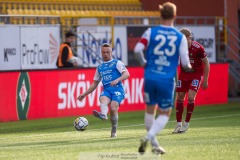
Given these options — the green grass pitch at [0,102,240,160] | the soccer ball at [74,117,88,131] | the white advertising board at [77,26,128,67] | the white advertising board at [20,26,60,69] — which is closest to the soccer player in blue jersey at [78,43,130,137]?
the green grass pitch at [0,102,240,160]

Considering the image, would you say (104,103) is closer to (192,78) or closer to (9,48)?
(192,78)

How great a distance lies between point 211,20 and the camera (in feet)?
113

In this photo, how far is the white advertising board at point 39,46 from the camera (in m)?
26.4

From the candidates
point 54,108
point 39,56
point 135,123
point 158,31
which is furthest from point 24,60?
point 158,31

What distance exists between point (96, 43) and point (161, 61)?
16.7 m

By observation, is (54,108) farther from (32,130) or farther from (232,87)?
(232,87)

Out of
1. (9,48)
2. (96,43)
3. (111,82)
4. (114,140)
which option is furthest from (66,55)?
(114,140)

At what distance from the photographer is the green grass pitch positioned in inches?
502

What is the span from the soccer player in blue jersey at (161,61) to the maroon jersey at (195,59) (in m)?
4.90

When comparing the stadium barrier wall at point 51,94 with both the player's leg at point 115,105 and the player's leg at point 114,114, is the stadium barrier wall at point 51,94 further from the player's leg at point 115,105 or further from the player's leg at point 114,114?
the player's leg at point 114,114

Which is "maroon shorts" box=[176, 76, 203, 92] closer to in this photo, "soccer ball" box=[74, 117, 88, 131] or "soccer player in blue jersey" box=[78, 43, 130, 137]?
"soccer player in blue jersey" box=[78, 43, 130, 137]

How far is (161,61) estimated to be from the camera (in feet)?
40.3

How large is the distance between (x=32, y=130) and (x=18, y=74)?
300cm

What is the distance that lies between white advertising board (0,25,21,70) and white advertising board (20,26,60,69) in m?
0.19
